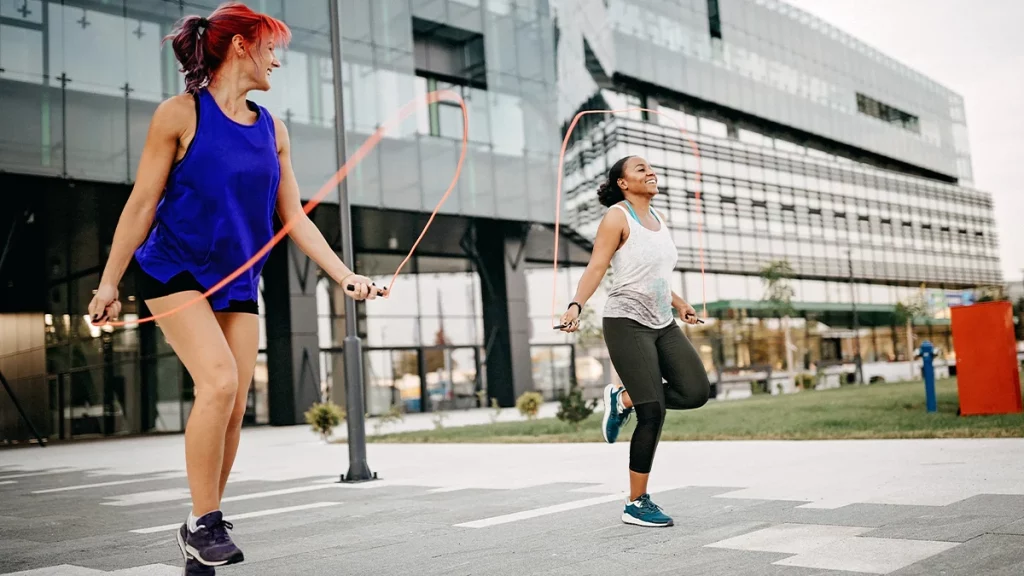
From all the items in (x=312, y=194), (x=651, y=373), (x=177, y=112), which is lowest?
(x=651, y=373)

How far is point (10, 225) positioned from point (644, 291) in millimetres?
23681

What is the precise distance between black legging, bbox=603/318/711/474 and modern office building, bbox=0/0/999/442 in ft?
26.3

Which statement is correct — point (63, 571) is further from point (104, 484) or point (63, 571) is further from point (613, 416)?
point (104, 484)

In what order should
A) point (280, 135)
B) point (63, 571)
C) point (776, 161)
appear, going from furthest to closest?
point (776, 161) < point (63, 571) < point (280, 135)

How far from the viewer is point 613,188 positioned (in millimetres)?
5605

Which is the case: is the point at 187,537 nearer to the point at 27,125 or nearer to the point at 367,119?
→ the point at 27,125

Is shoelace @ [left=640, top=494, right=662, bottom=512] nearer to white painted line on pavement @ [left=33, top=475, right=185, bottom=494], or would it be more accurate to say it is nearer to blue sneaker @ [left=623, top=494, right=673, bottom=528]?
blue sneaker @ [left=623, top=494, right=673, bottom=528]

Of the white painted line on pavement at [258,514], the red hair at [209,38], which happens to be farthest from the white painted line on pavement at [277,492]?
the red hair at [209,38]

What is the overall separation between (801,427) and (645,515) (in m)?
8.62

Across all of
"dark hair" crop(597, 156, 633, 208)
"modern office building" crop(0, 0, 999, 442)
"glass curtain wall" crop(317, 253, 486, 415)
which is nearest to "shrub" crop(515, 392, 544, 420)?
"modern office building" crop(0, 0, 999, 442)

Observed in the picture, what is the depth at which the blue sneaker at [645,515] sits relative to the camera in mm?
4949

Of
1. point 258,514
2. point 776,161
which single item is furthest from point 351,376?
point 776,161

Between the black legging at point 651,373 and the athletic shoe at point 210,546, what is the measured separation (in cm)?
233

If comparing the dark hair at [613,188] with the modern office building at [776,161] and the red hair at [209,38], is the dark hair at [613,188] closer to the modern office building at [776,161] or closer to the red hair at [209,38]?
the red hair at [209,38]
